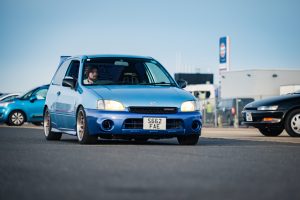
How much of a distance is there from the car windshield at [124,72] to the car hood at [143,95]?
49 cm

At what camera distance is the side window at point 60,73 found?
1480cm

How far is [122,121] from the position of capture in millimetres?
12203

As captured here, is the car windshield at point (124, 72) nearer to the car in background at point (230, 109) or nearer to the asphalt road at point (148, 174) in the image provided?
the asphalt road at point (148, 174)

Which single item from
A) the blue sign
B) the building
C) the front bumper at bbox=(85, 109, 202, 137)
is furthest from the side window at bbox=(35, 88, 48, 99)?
the blue sign

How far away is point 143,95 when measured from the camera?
1246 cm

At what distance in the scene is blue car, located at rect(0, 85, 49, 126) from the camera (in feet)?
93.5

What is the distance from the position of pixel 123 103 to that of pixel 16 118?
1741 cm

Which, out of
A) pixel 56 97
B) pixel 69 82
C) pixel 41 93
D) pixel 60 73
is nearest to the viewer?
pixel 69 82

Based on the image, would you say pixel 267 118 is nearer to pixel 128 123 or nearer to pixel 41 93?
pixel 128 123

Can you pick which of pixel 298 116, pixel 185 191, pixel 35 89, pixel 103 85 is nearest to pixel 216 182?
pixel 185 191

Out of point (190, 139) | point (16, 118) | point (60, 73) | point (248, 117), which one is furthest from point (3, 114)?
point (190, 139)

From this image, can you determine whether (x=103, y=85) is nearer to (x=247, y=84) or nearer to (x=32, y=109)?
(x=32, y=109)

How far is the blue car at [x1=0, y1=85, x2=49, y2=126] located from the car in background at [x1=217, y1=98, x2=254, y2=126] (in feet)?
40.0

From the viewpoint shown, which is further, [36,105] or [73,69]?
[36,105]
